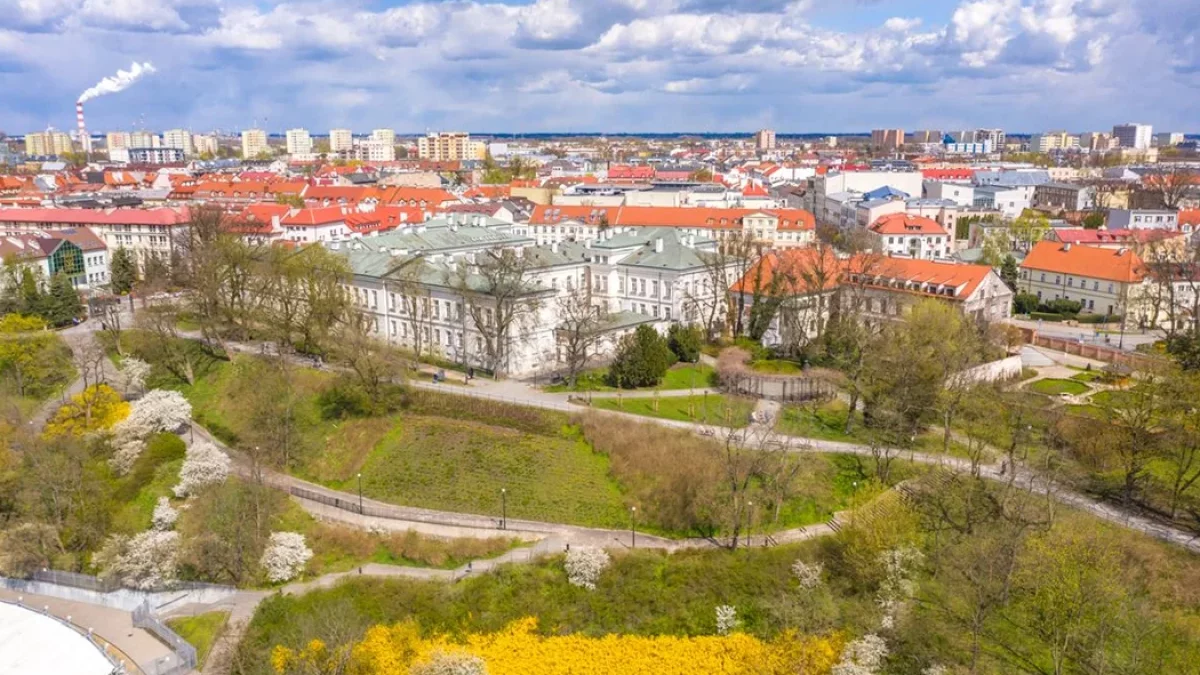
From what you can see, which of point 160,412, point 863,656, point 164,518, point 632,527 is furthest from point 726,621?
point 160,412

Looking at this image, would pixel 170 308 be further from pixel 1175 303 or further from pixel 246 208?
pixel 1175 303

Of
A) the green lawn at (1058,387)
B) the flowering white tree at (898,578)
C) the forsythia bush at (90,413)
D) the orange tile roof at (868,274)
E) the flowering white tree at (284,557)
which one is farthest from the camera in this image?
the orange tile roof at (868,274)

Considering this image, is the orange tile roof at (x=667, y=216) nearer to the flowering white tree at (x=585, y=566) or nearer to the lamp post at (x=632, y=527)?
the lamp post at (x=632, y=527)

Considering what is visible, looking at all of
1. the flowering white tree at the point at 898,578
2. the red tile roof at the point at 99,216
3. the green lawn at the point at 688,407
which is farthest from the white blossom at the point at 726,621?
the red tile roof at the point at 99,216

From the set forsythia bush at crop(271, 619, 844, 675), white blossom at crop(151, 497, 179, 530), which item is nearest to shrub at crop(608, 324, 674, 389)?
forsythia bush at crop(271, 619, 844, 675)

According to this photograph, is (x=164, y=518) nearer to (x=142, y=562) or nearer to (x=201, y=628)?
(x=142, y=562)

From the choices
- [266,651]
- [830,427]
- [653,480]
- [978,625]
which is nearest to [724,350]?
[830,427]

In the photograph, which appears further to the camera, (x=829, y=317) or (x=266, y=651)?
(x=829, y=317)
